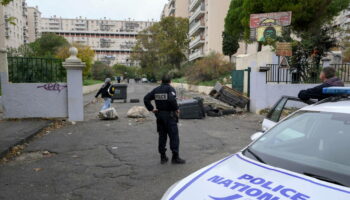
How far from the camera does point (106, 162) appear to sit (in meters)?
5.79

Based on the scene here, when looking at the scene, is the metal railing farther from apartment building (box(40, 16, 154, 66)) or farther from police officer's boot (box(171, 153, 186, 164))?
apartment building (box(40, 16, 154, 66))

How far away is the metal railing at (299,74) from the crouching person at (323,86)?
7.99 metres

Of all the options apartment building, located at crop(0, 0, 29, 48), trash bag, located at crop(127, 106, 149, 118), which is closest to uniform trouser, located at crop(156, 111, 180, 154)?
trash bag, located at crop(127, 106, 149, 118)

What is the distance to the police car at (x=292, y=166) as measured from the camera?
195 centimetres

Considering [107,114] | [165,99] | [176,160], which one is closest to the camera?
[165,99]

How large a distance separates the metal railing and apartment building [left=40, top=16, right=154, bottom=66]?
12760cm

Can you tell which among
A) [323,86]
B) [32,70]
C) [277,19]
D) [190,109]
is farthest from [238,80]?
[323,86]

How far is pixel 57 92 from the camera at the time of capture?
10.3m

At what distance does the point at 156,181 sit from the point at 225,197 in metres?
2.93

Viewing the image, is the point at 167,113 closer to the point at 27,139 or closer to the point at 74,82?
the point at 27,139

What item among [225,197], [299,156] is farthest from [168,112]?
[225,197]

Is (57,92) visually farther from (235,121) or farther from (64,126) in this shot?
(235,121)

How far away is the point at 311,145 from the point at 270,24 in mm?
14853

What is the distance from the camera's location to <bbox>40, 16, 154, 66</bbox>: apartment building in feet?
468
